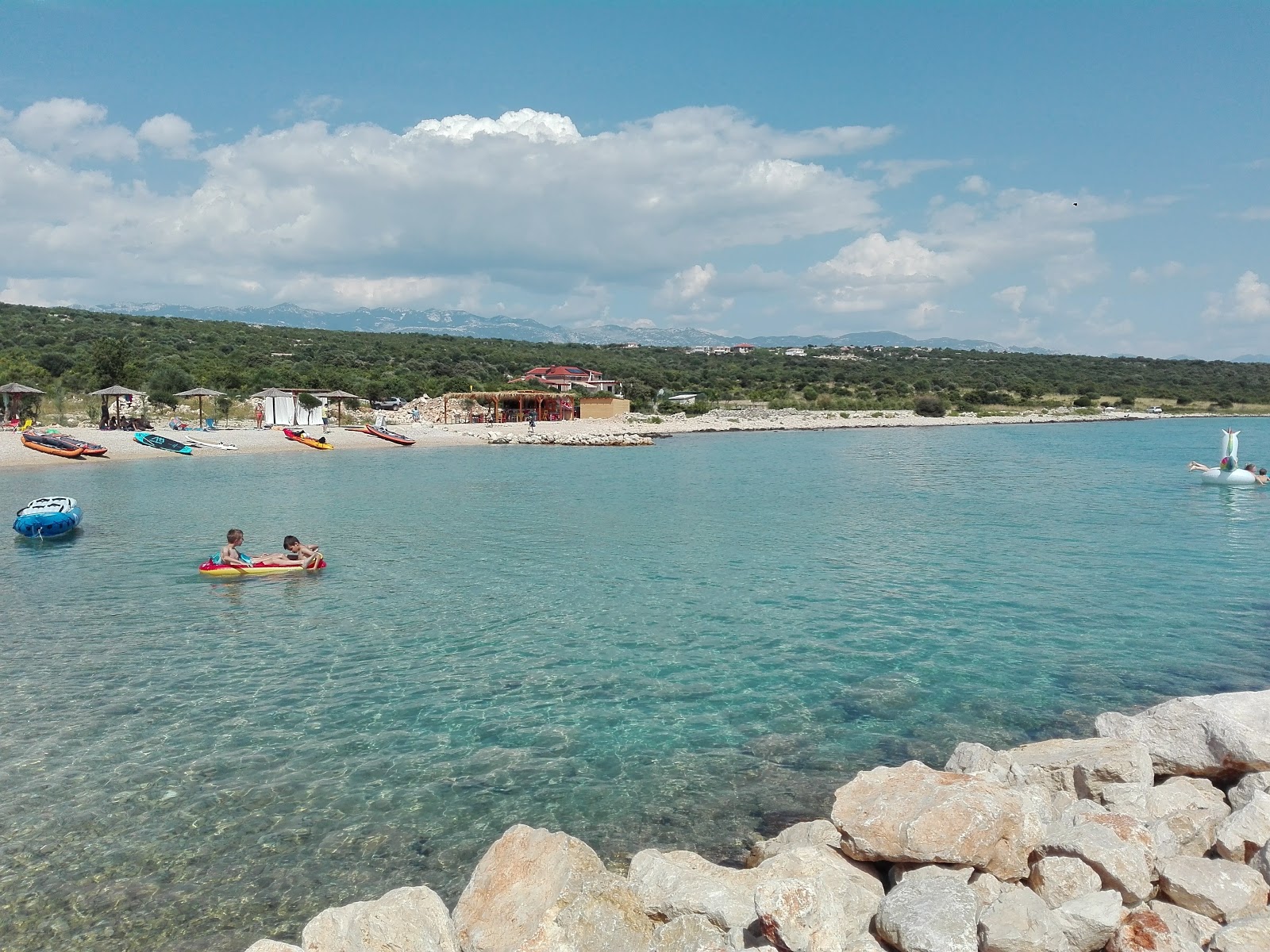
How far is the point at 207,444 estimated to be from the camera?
44781mm

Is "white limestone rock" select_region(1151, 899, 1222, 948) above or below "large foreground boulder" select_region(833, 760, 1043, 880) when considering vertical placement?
below

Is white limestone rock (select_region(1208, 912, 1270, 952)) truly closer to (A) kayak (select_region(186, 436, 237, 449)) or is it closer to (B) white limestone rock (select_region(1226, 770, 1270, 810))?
(B) white limestone rock (select_region(1226, 770, 1270, 810))

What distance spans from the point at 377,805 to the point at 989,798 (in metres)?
5.03

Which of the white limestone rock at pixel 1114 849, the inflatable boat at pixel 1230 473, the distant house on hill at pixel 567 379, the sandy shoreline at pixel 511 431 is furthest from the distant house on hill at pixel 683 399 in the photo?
the white limestone rock at pixel 1114 849

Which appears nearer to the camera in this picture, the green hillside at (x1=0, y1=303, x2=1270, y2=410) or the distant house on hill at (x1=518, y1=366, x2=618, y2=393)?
the green hillside at (x1=0, y1=303, x2=1270, y2=410)

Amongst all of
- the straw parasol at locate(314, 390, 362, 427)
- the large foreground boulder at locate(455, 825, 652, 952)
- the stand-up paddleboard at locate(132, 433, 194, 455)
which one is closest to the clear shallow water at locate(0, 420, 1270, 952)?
the large foreground boulder at locate(455, 825, 652, 952)

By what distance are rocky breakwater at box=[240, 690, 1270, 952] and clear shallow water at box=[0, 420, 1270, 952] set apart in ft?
4.64

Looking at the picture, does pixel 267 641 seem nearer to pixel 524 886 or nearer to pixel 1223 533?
pixel 524 886

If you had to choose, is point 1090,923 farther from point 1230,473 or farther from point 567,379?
point 567,379

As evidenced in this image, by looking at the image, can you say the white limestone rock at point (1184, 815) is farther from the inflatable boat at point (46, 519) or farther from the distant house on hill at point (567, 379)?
the distant house on hill at point (567, 379)

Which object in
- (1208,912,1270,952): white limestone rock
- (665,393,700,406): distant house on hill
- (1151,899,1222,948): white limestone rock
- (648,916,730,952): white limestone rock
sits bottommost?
→ (648,916,730,952): white limestone rock

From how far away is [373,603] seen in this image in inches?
581

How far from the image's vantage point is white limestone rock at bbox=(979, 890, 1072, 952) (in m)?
4.44

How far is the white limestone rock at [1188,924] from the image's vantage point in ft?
15.5
